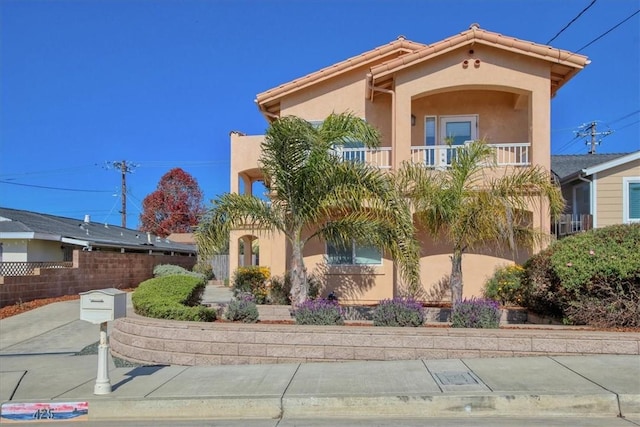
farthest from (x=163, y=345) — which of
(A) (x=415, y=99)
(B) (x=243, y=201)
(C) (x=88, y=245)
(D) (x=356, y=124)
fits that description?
(C) (x=88, y=245)

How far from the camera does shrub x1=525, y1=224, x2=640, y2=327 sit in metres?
8.16

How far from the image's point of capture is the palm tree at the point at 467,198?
9500 millimetres

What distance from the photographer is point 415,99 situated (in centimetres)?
1413

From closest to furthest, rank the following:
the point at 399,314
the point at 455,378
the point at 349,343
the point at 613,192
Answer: the point at 455,378, the point at 349,343, the point at 399,314, the point at 613,192

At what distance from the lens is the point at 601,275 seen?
325 inches

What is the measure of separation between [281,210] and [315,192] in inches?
34.8

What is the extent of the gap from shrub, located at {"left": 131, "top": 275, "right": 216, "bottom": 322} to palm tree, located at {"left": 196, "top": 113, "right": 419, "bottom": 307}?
3.40 ft

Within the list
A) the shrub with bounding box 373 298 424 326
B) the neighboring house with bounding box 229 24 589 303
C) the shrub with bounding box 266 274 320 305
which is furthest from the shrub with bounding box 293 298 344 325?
the neighboring house with bounding box 229 24 589 303

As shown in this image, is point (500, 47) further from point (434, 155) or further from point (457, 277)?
point (457, 277)

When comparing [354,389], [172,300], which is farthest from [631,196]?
[172,300]

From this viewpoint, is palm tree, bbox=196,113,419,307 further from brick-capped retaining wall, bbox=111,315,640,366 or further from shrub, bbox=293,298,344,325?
brick-capped retaining wall, bbox=111,315,640,366

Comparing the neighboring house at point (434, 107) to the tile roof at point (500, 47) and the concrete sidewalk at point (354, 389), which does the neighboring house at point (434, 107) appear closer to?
the tile roof at point (500, 47)

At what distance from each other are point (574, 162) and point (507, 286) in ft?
32.0

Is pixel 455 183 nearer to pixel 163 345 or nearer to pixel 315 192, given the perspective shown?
pixel 315 192
